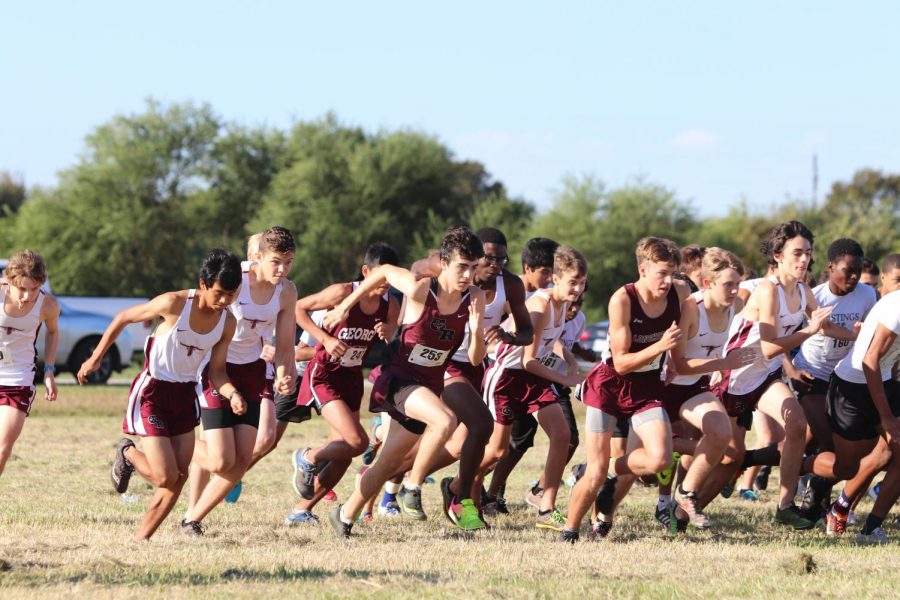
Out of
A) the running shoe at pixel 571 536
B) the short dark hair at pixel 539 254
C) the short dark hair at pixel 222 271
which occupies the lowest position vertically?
the running shoe at pixel 571 536

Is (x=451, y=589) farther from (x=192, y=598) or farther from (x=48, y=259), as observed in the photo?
(x=48, y=259)

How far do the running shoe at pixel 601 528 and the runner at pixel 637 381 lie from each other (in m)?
0.36

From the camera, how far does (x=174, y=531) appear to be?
8547 millimetres

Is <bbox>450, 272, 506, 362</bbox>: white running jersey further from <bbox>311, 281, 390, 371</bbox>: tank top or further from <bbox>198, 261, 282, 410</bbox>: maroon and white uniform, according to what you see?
<bbox>198, 261, 282, 410</bbox>: maroon and white uniform

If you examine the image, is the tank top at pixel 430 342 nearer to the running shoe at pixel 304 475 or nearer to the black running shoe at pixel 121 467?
the running shoe at pixel 304 475

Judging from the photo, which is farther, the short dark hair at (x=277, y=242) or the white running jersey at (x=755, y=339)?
the white running jersey at (x=755, y=339)

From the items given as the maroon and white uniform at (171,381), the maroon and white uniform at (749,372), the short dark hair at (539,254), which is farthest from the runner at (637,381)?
the maroon and white uniform at (171,381)

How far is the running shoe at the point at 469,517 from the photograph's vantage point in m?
8.84

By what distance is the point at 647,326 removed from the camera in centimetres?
836

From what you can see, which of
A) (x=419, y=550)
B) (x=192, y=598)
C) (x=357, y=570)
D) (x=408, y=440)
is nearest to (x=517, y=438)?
(x=408, y=440)

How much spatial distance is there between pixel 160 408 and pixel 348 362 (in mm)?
1740

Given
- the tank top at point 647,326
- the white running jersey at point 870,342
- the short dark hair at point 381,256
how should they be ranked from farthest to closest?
1. the short dark hair at point 381,256
2. the white running jersey at point 870,342
3. the tank top at point 647,326

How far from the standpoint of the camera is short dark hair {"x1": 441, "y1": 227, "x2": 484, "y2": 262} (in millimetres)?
8422

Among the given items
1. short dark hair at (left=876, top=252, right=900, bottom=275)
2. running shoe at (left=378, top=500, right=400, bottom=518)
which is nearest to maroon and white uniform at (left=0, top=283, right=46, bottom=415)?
running shoe at (left=378, top=500, right=400, bottom=518)
